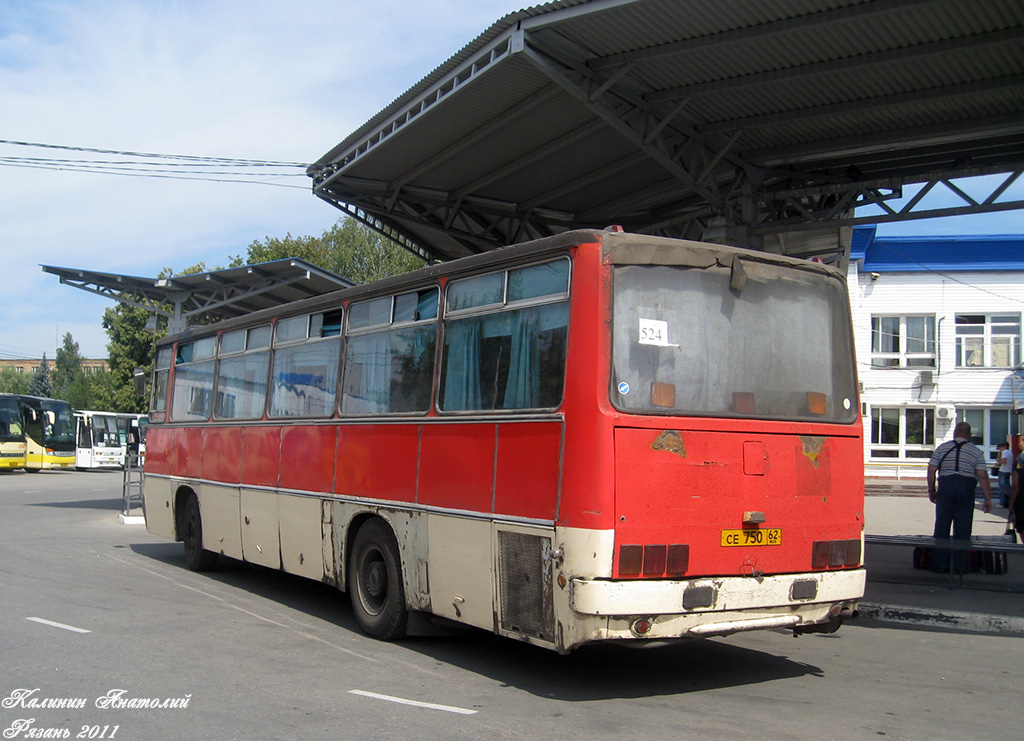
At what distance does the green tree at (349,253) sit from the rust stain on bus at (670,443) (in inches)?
1845

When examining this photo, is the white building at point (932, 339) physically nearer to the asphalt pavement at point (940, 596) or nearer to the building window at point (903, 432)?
the building window at point (903, 432)

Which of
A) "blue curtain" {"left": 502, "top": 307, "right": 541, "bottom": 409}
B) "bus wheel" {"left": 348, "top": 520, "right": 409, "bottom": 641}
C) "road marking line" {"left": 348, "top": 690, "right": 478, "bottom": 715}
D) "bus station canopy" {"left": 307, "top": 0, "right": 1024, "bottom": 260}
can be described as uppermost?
"bus station canopy" {"left": 307, "top": 0, "right": 1024, "bottom": 260}

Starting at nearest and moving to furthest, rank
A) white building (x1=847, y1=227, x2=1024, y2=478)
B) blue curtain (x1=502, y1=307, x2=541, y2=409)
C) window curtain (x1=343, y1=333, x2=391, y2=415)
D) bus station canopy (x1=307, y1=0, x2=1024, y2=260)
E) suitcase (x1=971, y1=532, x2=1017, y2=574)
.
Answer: blue curtain (x1=502, y1=307, x2=541, y2=409)
window curtain (x1=343, y1=333, x2=391, y2=415)
bus station canopy (x1=307, y1=0, x2=1024, y2=260)
suitcase (x1=971, y1=532, x2=1017, y2=574)
white building (x1=847, y1=227, x2=1024, y2=478)

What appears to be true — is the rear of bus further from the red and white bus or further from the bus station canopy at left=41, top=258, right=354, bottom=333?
the bus station canopy at left=41, top=258, right=354, bottom=333

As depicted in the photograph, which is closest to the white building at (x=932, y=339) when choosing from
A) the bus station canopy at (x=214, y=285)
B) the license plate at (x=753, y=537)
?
the bus station canopy at (x=214, y=285)

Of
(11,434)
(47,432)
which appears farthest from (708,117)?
(47,432)

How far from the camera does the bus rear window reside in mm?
6539

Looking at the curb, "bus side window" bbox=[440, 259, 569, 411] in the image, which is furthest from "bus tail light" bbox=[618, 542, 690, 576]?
the curb

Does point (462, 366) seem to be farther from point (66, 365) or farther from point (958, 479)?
point (66, 365)

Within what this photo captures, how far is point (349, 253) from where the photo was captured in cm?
5412

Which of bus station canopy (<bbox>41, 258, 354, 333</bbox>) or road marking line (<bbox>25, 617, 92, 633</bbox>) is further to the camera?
bus station canopy (<bbox>41, 258, 354, 333</bbox>)

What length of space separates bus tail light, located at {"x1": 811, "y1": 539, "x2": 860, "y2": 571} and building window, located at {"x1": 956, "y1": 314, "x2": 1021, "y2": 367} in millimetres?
30942

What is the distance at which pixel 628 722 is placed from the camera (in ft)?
19.5

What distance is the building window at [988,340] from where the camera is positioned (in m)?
34.6
